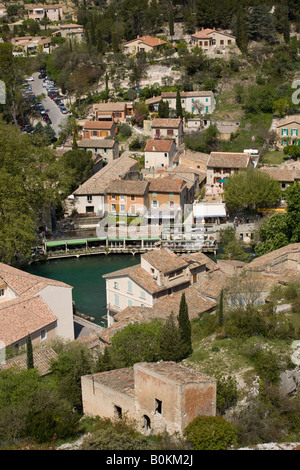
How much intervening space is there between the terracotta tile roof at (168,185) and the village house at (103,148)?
34.0 feet

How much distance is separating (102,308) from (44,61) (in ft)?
189

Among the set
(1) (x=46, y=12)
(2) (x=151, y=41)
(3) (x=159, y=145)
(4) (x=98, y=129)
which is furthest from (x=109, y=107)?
(1) (x=46, y=12)

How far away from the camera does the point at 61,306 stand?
3631 cm

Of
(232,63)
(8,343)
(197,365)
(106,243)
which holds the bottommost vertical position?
(106,243)

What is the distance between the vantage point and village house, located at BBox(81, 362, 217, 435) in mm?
19281

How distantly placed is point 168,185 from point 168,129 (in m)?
12.5

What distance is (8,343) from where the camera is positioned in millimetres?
31438

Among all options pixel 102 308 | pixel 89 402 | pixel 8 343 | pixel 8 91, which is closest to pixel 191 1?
pixel 8 91

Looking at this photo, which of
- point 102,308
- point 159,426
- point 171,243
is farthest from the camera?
point 171,243

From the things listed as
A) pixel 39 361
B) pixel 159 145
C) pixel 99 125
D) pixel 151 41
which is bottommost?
pixel 39 361

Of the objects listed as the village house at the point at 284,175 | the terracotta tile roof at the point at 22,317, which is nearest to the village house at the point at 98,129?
the village house at the point at 284,175

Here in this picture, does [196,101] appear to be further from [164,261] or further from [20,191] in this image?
[164,261]

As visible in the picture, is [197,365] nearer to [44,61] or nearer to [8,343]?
[8,343]

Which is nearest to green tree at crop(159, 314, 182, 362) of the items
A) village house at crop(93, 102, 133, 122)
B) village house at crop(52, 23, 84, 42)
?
village house at crop(93, 102, 133, 122)
